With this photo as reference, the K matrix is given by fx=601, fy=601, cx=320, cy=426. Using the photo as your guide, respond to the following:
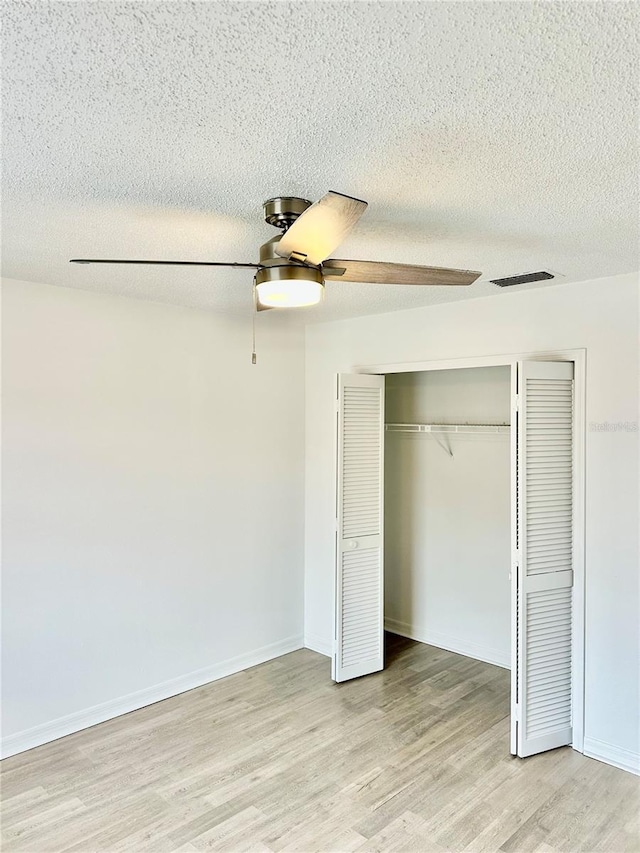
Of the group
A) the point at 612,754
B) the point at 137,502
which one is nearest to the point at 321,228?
the point at 137,502

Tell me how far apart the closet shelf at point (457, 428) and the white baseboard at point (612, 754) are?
2.04 meters

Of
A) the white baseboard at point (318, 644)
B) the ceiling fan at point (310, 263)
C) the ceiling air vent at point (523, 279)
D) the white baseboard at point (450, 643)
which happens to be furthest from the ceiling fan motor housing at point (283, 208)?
the white baseboard at point (450, 643)

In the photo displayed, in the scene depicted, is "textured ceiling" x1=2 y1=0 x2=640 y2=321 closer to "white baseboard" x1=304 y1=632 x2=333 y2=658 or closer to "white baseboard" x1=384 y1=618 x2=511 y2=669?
"white baseboard" x1=384 y1=618 x2=511 y2=669

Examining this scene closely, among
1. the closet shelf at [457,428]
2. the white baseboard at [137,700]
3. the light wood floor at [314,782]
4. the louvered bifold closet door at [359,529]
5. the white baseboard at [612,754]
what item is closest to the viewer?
the light wood floor at [314,782]

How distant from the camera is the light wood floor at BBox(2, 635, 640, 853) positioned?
261 centimetres

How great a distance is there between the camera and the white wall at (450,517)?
448 cm

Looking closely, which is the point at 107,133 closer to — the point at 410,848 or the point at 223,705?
the point at 410,848

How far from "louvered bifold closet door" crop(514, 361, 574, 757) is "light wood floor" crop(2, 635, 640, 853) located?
22cm

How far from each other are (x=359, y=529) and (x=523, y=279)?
2.00m

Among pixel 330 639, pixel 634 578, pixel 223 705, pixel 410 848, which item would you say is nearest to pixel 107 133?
pixel 410 848

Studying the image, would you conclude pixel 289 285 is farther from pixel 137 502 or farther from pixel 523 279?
pixel 137 502

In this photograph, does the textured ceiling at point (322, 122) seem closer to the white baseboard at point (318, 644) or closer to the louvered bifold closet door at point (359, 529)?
the louvered bifold closet door at point (359, 529)

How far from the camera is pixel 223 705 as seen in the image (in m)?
3.83

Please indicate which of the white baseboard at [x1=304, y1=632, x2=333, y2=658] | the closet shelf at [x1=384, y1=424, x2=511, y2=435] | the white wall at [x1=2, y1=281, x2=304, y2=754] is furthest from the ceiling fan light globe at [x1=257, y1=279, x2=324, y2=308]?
the white baseboard at [x1=304, y1=632, x2=333, y2=658]
